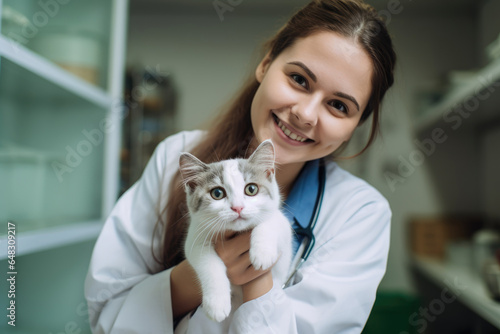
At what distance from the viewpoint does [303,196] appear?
112cm

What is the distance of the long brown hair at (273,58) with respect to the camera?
992 mm

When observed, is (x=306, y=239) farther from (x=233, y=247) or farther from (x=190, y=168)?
(x=190, y=168)

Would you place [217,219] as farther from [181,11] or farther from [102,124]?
[181,11]

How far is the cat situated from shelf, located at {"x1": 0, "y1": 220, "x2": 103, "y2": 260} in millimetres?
701

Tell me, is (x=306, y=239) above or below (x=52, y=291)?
above

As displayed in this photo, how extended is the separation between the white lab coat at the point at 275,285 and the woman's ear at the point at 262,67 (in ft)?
0.97

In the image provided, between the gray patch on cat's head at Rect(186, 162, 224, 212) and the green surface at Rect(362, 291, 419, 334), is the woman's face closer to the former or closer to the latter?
the gray patch on cat's head at Rect(186, 162, 224, 212)

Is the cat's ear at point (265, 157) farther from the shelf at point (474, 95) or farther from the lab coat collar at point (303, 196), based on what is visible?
the shelf at point (474, 95)

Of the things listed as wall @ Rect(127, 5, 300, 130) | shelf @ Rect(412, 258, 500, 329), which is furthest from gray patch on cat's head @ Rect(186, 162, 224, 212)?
wall @ Rect(127, 5, 300, 130)

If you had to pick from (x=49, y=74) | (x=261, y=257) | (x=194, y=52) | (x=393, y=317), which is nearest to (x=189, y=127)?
(x=194, y=52)

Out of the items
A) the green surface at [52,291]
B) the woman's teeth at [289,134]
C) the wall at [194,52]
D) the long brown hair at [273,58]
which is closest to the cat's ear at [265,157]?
the woman's teeth at [289,134]

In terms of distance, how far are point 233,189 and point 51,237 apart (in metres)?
1.06

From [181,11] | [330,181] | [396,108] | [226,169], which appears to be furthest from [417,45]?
[226,169]

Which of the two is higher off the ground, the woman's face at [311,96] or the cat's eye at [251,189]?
the woman's face at [311,96]
